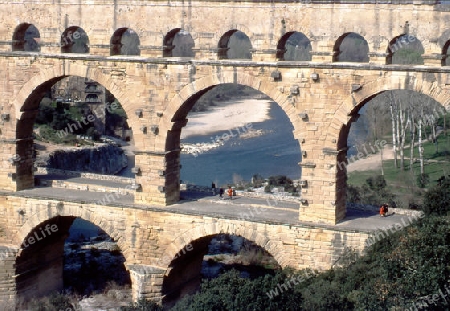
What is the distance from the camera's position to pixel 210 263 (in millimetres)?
24797

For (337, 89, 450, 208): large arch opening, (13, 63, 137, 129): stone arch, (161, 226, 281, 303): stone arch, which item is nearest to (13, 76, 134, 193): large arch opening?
(13, 63, 137, 129): stone arch

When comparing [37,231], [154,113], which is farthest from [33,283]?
[154,113]

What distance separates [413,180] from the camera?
109 ft

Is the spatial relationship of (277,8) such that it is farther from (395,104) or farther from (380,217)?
(395,104)

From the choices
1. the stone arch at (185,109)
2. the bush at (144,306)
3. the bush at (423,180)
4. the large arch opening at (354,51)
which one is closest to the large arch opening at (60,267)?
the bush at (144,306)

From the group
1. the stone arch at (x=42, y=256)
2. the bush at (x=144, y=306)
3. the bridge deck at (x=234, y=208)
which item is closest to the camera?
the bridge deck at (x=234, y=208)

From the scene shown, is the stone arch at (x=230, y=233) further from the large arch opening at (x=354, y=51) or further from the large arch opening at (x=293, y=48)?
the large arch opening at (x=354, y=51)

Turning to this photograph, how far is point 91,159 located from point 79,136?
3.02 metres

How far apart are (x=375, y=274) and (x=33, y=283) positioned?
9721mm

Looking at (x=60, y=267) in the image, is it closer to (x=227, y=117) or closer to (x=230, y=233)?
(x=230, y=233)

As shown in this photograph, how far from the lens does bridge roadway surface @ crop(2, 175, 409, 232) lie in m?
18.7

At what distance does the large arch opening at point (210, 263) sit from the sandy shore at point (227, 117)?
20.5 metres

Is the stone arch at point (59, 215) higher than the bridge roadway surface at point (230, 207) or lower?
lower

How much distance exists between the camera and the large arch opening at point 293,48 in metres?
18.7
